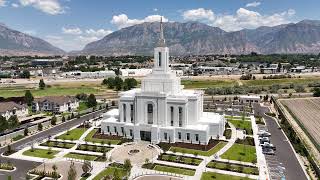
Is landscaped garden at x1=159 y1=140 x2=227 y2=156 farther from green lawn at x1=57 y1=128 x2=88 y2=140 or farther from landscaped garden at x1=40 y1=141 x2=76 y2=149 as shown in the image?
green lawn at x1=57 y1=128 x2=88 y2=140

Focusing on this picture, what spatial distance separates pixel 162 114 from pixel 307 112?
57.4 meters

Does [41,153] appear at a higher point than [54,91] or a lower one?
lower

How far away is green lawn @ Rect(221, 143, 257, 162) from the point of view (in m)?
61.0

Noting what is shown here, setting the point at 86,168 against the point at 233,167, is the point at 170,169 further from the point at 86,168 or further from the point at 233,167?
the point at 86,168

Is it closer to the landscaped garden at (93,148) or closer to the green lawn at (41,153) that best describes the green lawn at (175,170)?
the landscaped garden at (93,148)

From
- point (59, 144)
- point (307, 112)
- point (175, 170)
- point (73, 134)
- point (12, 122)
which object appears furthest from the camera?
point (307, 112)

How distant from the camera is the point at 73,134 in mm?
77375

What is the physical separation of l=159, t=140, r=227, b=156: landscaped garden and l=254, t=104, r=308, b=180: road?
1157cm

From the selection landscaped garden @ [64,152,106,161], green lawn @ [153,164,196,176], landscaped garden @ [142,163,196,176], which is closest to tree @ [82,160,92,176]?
landscaped garden @ [64,152,106,161]

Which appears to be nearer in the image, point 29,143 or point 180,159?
point 180,159

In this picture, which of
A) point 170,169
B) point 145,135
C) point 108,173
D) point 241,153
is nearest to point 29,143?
point 145,135

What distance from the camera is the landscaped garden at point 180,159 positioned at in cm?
5880

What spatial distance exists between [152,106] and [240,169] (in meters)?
24.5

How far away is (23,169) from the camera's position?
56750mm
